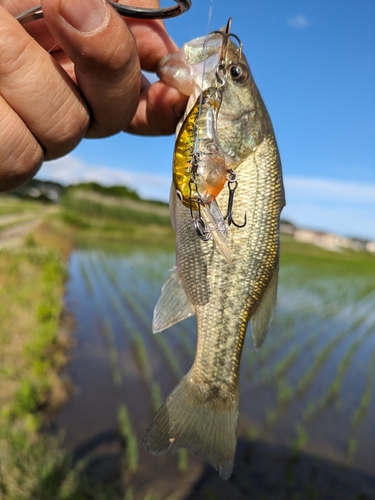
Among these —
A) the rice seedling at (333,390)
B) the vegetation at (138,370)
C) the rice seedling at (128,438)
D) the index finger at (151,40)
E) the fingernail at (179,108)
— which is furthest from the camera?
the rice seedling at (333,390)

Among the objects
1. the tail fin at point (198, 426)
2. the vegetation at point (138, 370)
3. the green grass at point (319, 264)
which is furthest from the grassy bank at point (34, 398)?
the green grass at point (319, 264)

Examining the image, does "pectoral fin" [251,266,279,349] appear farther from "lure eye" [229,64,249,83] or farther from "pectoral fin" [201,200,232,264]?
"lure eye" [229,64,249,83]

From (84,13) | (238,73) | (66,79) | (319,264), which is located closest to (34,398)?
(66,79)

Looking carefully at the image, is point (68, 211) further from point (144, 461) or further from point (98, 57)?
point (98, 57)

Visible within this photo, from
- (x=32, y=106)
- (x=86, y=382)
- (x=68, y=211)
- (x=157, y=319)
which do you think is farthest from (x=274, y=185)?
(x=68, y=211)

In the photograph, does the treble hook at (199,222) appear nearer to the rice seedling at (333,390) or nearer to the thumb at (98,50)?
the thumb at (98,50)

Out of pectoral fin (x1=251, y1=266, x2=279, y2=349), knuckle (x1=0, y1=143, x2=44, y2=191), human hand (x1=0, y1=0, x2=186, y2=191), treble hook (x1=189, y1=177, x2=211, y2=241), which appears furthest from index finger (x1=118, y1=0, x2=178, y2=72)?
pectoral fin (x1=251, y1=266, x2=279, y2=349)

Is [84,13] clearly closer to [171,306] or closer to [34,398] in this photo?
[171,306]
